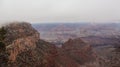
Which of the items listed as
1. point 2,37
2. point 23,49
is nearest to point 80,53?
point 2,37

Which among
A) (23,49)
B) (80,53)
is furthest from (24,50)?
(80,53)

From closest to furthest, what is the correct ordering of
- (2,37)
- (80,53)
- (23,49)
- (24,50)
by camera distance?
(23,49) → (24,50) → (2,37) → (80,53)

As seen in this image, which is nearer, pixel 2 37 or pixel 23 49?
pixel 23 49

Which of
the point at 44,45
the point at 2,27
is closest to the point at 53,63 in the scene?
the point at 44,45

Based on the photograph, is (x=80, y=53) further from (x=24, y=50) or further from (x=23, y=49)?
(x=23, y=49)

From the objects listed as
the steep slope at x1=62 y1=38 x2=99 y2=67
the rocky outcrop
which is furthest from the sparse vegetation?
the steep slope at x1=62 y1=38 x2=99 y2=67

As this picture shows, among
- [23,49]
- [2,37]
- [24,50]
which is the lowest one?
[24,50]

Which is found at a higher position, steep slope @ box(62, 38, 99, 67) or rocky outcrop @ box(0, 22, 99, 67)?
rocky outcrop @ box(0, 22, 99, 67)

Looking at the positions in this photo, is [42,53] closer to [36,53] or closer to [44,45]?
[36,53]

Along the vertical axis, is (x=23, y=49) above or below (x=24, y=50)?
above

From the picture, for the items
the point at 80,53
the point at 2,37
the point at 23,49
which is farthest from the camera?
the point at 80,53

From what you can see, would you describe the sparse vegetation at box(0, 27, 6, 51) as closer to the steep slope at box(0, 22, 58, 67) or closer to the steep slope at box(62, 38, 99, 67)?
the steep slope at box(0, 22, 58, 67)

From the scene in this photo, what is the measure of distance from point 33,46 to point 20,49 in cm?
380

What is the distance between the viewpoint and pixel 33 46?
5500cm
